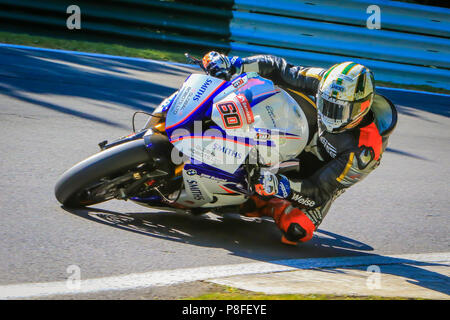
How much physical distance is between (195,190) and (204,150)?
0.33m

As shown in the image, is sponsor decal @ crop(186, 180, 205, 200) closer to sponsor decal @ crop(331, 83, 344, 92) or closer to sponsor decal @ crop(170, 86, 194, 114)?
sponsor decal @ crop(170, 86, 194, 114)

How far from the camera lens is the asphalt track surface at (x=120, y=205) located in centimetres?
379

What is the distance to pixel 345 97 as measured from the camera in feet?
13.5

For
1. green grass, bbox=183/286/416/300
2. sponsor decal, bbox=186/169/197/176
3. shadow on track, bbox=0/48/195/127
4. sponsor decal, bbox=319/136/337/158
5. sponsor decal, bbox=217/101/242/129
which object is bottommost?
green grass, bbox=183/286/416/300

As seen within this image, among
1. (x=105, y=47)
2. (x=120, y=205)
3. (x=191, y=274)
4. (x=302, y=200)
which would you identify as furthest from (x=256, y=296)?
(x=105, y=47)

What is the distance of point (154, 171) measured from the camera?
164 inches

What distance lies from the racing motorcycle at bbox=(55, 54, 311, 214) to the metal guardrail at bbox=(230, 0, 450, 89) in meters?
6.30

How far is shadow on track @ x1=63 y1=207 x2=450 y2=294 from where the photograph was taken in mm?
4195

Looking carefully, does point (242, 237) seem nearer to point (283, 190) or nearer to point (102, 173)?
point (283, 190)

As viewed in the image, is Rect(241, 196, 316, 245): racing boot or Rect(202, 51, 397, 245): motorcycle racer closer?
Rect(202, 51, 397, 245): motorcycle racer

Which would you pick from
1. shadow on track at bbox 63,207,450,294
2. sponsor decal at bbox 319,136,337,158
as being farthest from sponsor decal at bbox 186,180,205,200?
sponsor decal at bbox 319,136,337,158

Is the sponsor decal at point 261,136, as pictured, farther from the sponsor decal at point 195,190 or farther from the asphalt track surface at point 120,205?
the asphalt track surface at point 120,205

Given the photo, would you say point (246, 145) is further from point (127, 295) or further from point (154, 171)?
point (127, 295)
